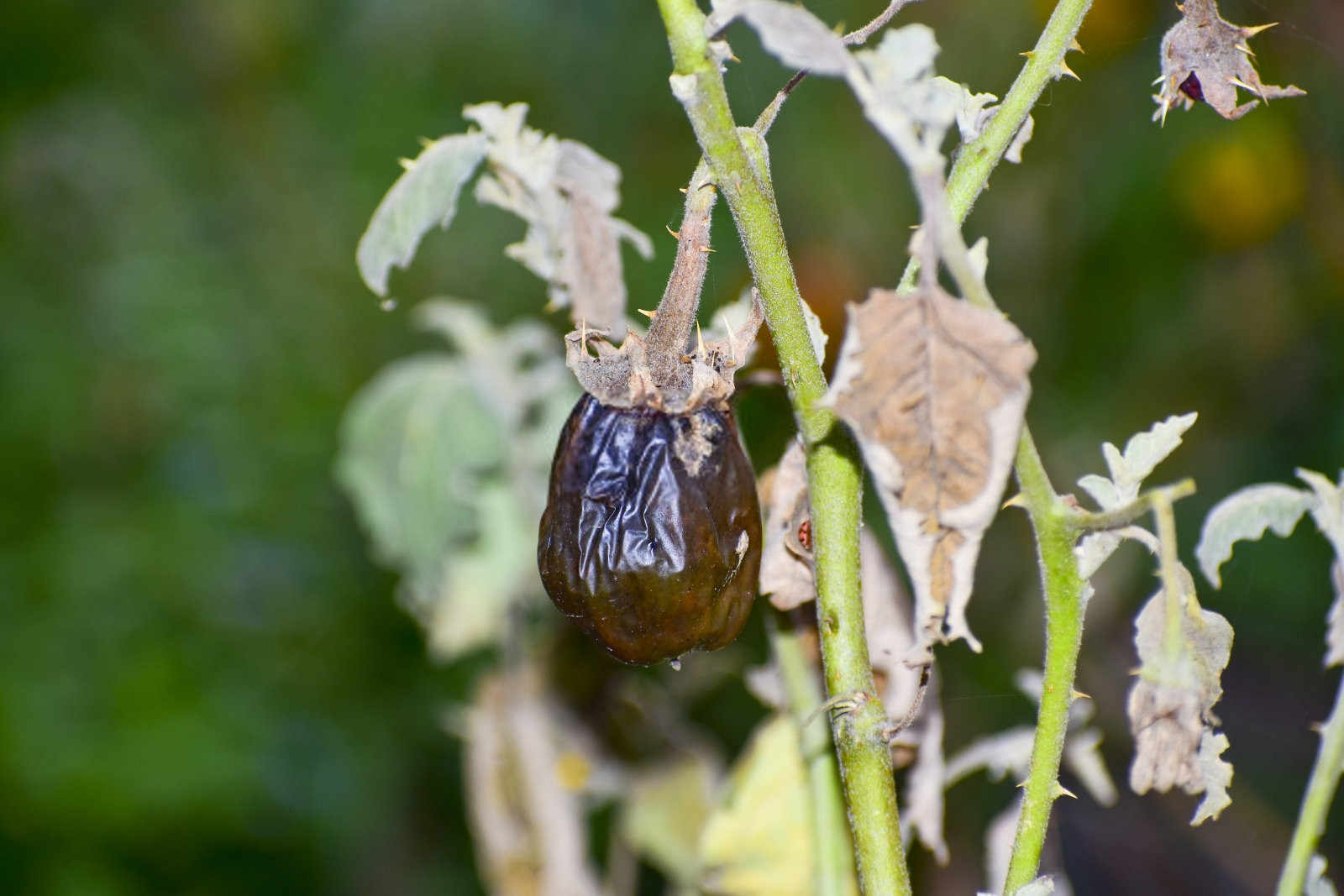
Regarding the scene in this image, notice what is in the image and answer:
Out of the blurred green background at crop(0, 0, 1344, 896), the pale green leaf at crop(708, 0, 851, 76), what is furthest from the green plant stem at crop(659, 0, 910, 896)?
the blurred green background at crop(0, 0, 1344, 896)

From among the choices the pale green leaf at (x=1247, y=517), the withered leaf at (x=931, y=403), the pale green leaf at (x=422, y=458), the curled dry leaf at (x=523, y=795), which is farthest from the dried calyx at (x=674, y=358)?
the curled dry leaf at (x=523, y=795)

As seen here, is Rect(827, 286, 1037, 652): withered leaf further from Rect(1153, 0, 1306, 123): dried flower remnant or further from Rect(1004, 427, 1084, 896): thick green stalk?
Rect(1153, 0, 1306, 123): dried flower remnant

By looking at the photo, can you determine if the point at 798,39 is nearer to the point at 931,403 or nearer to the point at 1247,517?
the point at 931,403

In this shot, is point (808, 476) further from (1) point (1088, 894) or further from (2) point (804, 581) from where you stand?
(1) point (1088, 894)

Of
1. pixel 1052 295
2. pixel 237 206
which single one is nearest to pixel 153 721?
pixel 237 206

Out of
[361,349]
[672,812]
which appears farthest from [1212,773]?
[361,349]

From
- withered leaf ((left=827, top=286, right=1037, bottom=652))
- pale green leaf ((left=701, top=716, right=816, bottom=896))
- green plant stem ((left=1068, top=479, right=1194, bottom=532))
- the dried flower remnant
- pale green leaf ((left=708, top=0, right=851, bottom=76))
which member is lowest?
pale green leaf ((left=701, top=716, right=816, bottom=896))
